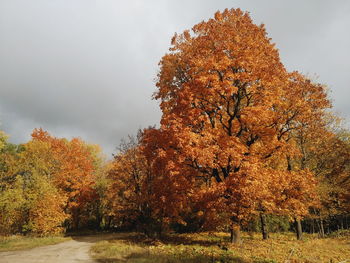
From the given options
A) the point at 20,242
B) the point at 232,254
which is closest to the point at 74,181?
the point at 20,242

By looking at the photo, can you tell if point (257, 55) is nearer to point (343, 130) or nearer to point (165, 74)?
point (165, 74)

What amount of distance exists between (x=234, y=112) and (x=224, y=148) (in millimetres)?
3721

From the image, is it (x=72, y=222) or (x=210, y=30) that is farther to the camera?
(x=72, y=222)

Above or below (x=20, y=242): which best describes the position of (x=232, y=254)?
above

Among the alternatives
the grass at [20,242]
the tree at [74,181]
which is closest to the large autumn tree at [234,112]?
the grass at [20,242]

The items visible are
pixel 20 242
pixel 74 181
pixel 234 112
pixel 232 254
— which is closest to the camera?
pixel 232 254

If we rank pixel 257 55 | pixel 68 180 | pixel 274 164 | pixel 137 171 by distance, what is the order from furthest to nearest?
pixel 68 180
pixel 137 171
pixel 274 164
pixel 257 55

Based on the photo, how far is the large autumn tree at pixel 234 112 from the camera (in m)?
12.8

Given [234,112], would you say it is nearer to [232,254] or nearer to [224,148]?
[224,148]

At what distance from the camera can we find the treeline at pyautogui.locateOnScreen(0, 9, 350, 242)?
13.2m

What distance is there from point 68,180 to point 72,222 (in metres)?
8.83

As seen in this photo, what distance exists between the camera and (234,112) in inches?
626

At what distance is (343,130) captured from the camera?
24.3 m

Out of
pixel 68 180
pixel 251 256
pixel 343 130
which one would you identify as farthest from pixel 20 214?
pixel 343 130
